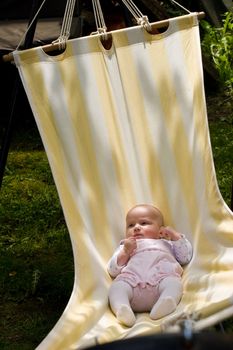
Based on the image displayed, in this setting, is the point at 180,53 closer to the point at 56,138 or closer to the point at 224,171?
the point at 56,138

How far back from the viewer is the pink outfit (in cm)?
239

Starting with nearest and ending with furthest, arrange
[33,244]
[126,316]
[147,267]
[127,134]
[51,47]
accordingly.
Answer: [126,316] < [147,267] < [51,47] < [127,134] < [33,244]

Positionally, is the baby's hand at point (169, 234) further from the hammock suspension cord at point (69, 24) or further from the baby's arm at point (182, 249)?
the hammock suspension cord at point (69, 24)

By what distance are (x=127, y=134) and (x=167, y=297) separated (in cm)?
87

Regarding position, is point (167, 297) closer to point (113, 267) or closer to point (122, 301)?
point (122, 301)

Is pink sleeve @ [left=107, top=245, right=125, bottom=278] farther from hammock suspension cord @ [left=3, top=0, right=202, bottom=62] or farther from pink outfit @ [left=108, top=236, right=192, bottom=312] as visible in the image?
hammock suspension cord @ [left=3, top=0, right=202, bottom=62]

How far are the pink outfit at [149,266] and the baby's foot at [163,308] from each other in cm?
9

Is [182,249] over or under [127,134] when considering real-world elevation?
under

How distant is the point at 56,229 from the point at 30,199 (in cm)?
44

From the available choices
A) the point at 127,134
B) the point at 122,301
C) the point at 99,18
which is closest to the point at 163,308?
the point at 122,301

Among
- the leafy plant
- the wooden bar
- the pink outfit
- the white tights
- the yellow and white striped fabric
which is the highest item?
the wooden bar

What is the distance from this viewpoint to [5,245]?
11.3ft

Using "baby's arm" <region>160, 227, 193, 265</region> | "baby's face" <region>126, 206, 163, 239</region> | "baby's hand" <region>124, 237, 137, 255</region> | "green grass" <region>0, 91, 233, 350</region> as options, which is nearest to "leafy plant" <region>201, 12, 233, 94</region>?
"green grass" <region>0, 91, 233, 350</region>

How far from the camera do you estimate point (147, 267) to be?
2516 mm
